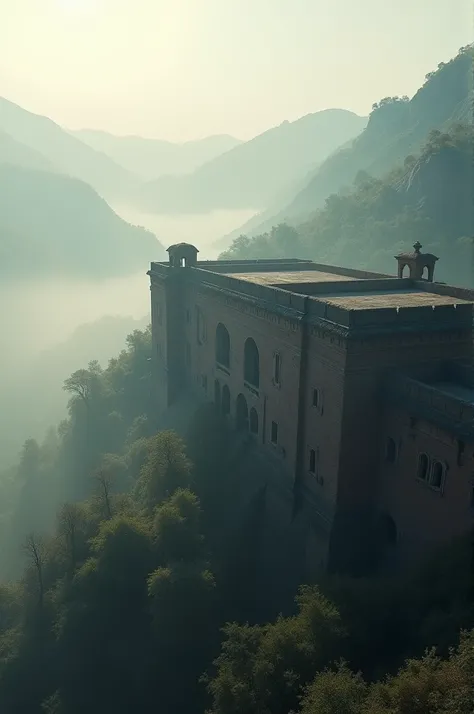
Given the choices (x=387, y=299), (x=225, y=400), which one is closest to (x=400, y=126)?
(x=225, y=400)

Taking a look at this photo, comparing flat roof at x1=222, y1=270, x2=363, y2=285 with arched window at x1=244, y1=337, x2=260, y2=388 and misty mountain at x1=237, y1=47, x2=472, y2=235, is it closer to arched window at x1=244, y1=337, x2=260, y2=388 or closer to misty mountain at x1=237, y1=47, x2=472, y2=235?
arched window at x1=244, y1=337, x2=260, y2=388

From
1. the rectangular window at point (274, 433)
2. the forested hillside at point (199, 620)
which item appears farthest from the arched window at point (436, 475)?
the rectangular window at point (274, 433)

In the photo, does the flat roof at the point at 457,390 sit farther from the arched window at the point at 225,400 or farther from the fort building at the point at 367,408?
the arched window at the point at 225,400

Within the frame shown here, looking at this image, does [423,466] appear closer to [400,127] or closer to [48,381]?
[48,381]

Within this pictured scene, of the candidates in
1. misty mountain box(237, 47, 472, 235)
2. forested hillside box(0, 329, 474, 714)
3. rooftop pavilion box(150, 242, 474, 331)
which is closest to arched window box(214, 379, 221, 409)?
forested hillside box(0, 329, 474, 714)

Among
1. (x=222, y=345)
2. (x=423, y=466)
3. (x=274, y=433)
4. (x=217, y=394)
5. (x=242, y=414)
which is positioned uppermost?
(x=222, y=345)

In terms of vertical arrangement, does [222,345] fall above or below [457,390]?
below
